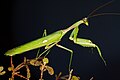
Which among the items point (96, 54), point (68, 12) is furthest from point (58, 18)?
point (96, 54)

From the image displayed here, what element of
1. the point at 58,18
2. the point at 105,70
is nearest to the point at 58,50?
the point at 58,18

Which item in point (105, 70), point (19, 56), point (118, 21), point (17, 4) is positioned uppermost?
point (17, 4)

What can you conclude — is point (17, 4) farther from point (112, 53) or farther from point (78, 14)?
point (112, 53)

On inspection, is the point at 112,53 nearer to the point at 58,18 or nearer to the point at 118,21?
the point at 118,21

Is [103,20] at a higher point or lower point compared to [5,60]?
higher

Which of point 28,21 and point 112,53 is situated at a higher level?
point 28,21

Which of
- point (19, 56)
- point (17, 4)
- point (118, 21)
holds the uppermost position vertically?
point (17, 4)
